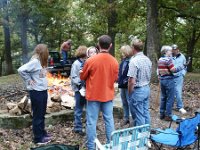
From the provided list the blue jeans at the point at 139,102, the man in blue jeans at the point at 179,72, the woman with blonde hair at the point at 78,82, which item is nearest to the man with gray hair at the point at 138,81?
the blue jeans at the point at 139,102

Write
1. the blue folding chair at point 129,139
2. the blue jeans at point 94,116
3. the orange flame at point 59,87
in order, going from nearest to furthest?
the blue folding chair at point 129,139
the blue jeans at point 94,116
the orange flame at point 59,87

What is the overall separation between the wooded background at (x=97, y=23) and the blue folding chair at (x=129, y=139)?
9141 mm

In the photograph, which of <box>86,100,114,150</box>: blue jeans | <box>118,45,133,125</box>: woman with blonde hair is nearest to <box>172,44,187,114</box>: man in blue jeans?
<box>118,45,133,125</box>: woman with blonde hair

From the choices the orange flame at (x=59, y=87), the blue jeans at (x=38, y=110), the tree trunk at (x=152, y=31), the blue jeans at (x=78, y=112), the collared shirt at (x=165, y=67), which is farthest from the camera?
the tree trunk at (x=152, y=31)

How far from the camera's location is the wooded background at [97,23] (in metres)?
15.7

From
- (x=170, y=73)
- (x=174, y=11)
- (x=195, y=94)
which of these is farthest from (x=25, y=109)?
(x=174, y=11)

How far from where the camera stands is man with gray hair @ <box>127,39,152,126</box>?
6.21m

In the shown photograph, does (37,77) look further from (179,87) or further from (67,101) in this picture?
(179,87)

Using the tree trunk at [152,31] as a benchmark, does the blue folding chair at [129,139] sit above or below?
below

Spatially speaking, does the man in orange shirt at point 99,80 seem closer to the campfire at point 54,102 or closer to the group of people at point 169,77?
the campfire at point 54,102

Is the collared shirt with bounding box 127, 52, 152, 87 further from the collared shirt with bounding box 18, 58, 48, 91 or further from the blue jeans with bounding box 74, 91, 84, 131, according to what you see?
the collared shirt with bounding box 18, 58, 48, 91

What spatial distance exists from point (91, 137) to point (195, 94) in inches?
288

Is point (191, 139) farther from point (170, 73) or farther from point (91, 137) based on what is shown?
point (170, 73)

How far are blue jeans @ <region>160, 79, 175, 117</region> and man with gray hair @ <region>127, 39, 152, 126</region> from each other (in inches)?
70.2
